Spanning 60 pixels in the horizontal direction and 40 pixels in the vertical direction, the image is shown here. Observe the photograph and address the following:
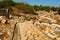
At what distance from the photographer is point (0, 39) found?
1283 centimetres

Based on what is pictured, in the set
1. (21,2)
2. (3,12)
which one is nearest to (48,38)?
(3,12)

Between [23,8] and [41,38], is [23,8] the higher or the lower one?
the lower one

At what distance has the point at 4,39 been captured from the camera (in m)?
13.3

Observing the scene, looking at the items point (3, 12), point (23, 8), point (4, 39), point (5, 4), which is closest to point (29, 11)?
point (23, 8)

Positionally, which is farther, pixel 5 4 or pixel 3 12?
pixel 5 4

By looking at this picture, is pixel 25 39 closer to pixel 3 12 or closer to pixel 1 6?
pixel 3 12

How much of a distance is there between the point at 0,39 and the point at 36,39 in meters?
2.61

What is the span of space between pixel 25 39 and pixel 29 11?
128 feet

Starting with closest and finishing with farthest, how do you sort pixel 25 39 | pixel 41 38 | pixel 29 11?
pixel 25 39
pixel 41 38
pixel 29 11

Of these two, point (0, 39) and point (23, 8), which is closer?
point (0, 39)

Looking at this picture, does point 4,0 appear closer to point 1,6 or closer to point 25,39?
point 1,6

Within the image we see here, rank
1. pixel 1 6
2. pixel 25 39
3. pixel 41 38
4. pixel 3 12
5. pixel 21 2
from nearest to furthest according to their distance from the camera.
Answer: pixel 25 39 < pixel 41 38 < pixel 3 12 < pixel 1 6 < pixel 21 2

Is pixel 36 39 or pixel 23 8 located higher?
pixel 36 39

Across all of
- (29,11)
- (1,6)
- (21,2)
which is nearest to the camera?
(1,6)
